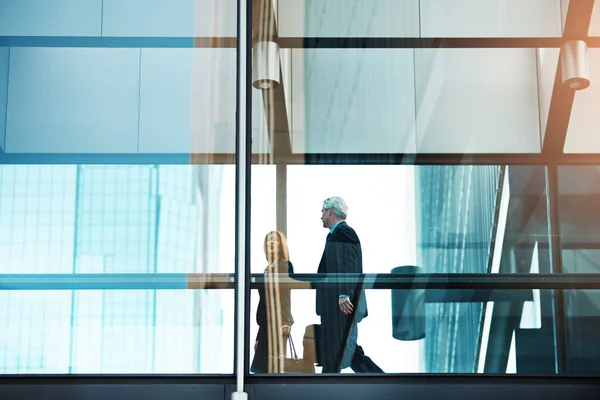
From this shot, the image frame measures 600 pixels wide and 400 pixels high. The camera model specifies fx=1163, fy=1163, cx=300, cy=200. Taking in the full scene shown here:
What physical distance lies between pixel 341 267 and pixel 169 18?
1881mm

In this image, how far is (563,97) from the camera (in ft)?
22.7

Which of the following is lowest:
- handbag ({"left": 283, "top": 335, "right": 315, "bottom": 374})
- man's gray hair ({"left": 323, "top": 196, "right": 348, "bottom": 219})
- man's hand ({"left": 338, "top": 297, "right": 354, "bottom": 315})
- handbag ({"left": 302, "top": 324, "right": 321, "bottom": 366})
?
handbag ({"left": 283, "top": 335, "right": 315, "bottom": 374})

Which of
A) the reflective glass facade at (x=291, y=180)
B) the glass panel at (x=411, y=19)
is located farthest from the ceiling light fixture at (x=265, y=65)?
the glass panel at (x=411, y=19)

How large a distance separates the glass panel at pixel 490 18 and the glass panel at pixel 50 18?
1.98 m

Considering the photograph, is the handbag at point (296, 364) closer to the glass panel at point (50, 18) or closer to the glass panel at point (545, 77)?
the glass panel at point (545, 77)

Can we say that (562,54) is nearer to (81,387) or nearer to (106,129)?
(106,129)

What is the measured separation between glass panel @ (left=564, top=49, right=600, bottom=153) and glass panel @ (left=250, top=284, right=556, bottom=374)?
105 centimetres

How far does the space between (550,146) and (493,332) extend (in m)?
1.18

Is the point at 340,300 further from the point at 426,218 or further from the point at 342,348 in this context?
the point at 426,218

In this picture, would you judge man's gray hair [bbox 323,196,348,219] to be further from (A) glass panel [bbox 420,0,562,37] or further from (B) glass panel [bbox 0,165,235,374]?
(A) glass panel [bbox 420,0,562,37]

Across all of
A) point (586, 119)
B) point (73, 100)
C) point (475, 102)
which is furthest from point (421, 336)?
point (73, 100)

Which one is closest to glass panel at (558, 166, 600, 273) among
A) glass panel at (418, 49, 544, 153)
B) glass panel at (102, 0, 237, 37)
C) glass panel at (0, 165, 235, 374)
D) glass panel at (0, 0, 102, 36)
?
glass panel at (418, 49, 544, 153)

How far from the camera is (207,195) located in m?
6.57

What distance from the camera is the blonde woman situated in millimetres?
6332
